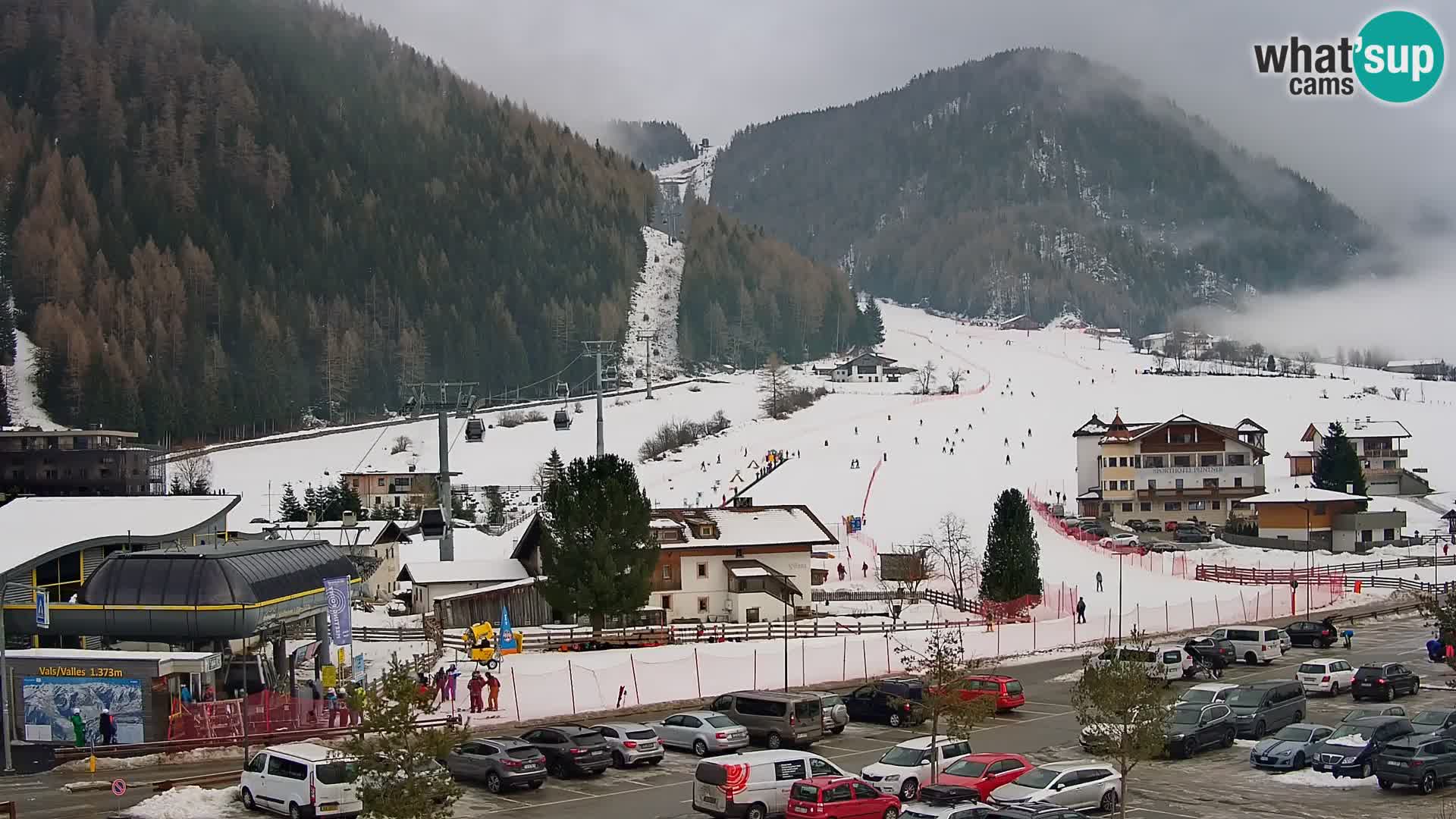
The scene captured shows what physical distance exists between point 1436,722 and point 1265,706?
360 cm

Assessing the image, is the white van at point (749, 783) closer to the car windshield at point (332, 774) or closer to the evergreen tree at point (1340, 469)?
the car windshield at point (332, 774)

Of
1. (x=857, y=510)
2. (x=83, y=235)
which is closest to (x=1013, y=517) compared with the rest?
(x=857, y=510)

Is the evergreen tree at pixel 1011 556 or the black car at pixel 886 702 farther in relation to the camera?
the evergreen tree at pixel 1011 556

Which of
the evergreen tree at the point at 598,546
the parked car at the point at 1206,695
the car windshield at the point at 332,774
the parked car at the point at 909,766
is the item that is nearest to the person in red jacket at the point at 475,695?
the car windshield at the point at 332,774

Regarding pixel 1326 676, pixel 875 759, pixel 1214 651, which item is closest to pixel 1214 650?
pixel 1214 651

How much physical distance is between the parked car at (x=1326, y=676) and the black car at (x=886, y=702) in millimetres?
9383

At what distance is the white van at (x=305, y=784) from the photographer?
2162 centimetres

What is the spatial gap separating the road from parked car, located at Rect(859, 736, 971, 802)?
1940 mm

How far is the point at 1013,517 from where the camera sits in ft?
156

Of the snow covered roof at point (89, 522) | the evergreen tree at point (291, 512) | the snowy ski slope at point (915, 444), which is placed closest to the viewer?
the snow covered roof at point (89, 522)

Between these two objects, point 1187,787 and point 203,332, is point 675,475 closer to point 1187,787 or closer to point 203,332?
point 1187,787

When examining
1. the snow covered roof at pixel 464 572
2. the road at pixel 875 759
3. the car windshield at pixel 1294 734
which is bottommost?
the road at pixel 875 759

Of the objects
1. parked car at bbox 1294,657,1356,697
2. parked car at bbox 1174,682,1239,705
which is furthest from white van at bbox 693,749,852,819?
parked car at bbox 1294,657,1356,697

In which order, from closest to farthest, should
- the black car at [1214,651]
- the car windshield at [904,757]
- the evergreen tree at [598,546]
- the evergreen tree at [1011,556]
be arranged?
the car windshield at [904,757], the black car at [1214,651], the evergreen tree at [598,546], the evergreen tree at [1011,556]
